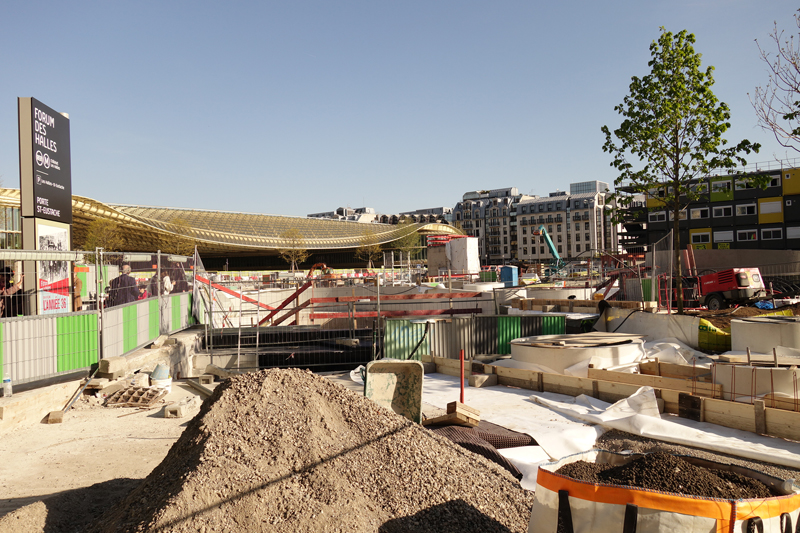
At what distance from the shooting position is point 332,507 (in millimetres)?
4137

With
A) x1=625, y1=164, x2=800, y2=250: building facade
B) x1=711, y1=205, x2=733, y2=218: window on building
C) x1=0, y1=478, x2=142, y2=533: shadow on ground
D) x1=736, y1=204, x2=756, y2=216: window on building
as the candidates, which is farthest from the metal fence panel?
x1=711, y1=205, x2=733, y2=218: window on building

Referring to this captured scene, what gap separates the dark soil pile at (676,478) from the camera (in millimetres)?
3389

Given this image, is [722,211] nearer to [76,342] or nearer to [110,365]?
[110,365]

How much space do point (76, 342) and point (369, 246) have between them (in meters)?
80.7

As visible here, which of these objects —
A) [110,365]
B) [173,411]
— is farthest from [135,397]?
[173,411]

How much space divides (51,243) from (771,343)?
15648mm

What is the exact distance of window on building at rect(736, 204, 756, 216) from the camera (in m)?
52.8

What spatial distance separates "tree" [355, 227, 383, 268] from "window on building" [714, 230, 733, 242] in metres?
48.8

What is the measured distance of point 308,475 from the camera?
439 cm

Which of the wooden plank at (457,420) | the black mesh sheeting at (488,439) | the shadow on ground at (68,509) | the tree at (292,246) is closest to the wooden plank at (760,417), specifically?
the black mesh sheeting at (488,439)

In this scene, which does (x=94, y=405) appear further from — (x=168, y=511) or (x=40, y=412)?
(x=168, y=511)

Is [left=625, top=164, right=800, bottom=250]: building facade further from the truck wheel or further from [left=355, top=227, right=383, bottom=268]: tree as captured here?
[left=355, top=227, right=383, bottom=268]: tree

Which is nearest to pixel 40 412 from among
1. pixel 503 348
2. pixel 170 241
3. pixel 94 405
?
pixel 94 405

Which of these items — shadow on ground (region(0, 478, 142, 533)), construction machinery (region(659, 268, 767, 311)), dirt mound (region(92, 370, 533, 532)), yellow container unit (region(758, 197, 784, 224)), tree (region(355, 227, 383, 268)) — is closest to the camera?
dirt mound (region(92, 370, 533, 532))
